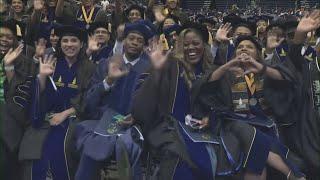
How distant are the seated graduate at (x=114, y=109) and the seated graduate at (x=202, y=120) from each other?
0.24m

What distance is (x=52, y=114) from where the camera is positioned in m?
5.79

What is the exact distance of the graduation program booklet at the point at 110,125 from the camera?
210 inches

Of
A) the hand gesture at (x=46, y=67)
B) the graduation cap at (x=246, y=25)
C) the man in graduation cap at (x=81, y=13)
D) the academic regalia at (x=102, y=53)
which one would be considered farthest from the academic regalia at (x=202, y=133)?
the man in graduation cap at (x=81, y=13)

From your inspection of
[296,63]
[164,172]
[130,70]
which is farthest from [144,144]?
[296,63]

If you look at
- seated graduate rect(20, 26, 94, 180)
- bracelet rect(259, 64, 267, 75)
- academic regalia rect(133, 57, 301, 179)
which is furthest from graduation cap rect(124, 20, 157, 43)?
bracelet rect(259, 64, 267, 75)

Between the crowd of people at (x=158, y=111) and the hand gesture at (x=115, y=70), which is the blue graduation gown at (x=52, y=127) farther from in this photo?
the hand gesture at (x=115, y=70)

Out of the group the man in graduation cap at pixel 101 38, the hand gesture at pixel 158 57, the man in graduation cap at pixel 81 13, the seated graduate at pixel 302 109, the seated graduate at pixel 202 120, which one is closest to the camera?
the hand gesture at pixel 158 57

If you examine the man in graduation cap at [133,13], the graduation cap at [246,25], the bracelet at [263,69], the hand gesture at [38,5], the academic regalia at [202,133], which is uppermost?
the hand gesture at [38,5]

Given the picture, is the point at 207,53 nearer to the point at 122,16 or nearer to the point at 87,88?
the point at 87,88

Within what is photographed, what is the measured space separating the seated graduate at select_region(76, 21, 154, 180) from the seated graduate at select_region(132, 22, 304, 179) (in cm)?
24

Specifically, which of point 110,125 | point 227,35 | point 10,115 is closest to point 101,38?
point 227,35

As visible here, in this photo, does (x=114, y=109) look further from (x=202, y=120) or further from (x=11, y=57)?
(x=11, y=57)

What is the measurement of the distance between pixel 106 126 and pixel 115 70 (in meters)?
0.55

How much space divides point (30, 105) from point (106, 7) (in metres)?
5.72
